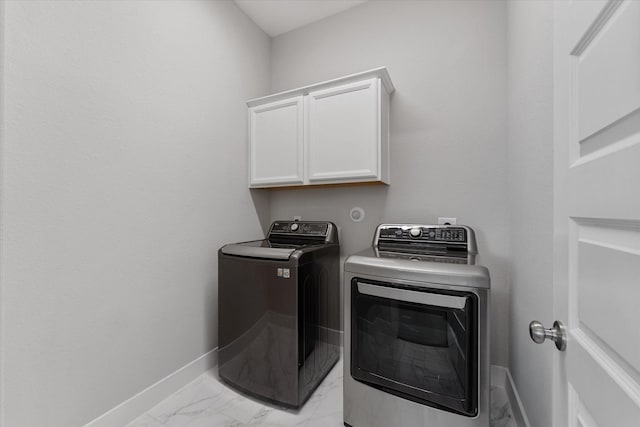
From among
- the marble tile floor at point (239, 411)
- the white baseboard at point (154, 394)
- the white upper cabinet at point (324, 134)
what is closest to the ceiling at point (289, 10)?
the white upper cabinet at point (324, 134)

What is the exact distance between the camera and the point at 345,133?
1.80 m

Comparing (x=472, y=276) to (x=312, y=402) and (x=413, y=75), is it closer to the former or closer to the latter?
(x=312, y=402)

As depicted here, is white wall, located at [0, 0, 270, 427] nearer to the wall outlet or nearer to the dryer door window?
the dryer door window

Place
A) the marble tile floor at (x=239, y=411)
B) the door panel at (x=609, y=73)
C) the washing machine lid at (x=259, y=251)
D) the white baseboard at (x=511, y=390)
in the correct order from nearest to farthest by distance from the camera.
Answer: the door panel at (x=609, y=73)
the white baseboard at (x=511, y=390)
the marble tile floor at (x=239, y=411)
the washing machine lid at (x=259, y=251)

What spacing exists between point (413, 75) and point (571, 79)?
1.53 m

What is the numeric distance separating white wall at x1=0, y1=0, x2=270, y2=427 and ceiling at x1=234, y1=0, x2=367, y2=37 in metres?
0.31

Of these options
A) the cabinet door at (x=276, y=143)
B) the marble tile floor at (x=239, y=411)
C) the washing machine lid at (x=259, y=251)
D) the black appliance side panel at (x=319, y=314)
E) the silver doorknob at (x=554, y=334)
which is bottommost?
the marble tile floor at (x=239, y=411)

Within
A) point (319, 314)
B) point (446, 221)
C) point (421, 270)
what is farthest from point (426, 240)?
point (319, 314)

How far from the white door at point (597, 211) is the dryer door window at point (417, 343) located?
47cm

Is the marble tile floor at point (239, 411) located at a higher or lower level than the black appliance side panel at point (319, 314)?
lower

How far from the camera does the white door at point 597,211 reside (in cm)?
38

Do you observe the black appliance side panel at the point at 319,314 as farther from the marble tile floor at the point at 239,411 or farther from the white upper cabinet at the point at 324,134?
the white upper cabinet at the point at 324,134

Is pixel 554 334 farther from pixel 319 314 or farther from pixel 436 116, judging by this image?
pixel 436 116

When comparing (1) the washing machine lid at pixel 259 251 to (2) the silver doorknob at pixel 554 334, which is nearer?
(2) the silver doorknob at pixel 554 334
